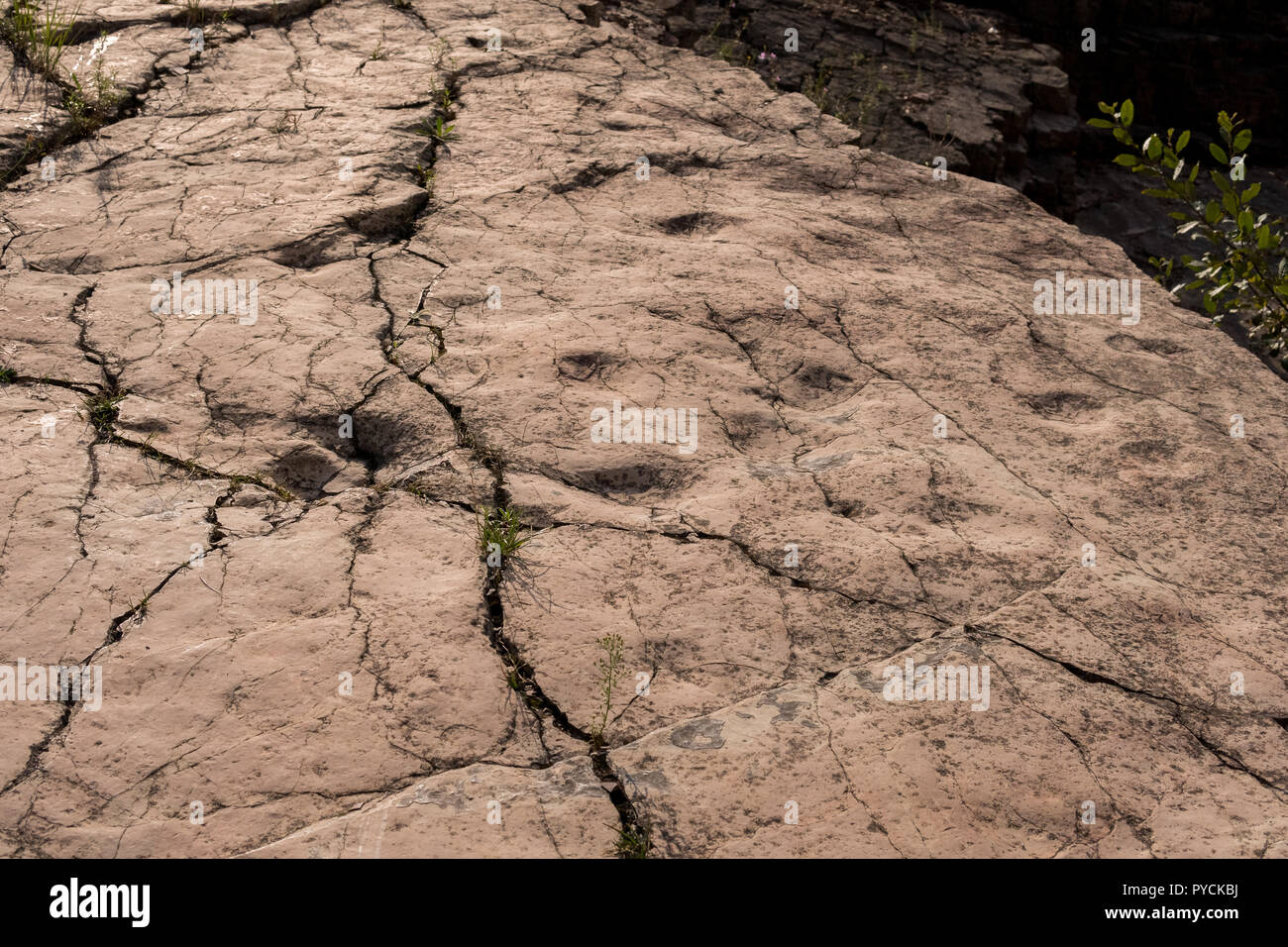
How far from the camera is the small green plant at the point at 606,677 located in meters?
2.32

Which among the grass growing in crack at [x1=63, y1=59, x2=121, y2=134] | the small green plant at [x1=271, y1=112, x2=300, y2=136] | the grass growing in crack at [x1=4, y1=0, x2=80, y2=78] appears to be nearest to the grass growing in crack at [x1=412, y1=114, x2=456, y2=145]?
the small green plant at [x1=271, y1=112, x2=300, y2=136]

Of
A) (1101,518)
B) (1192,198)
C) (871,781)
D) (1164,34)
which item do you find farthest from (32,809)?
(1164,34)

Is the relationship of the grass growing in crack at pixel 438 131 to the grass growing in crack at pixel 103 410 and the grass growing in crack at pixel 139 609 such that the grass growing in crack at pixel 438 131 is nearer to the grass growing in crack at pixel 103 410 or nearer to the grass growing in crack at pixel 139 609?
the grass growing in crack at pixel 103 410

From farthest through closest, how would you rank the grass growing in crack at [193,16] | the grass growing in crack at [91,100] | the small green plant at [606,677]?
1. the grass growing in crack at [193,16]
2. the grass growing in crack at [91,100]
3. the small green plant at [606,677]

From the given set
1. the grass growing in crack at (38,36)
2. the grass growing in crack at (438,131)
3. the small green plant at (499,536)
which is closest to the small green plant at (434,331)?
the small green plant at (499,536)

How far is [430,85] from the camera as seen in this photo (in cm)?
482

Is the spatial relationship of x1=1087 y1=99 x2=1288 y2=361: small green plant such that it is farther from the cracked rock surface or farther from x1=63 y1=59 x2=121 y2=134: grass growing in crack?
x1=63 y1=59 x2=121 y2=134: grass growing in crack

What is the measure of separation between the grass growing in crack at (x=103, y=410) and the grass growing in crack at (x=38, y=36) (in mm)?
2238

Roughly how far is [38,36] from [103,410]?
2.57 m

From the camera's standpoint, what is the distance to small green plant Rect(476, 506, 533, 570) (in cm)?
269

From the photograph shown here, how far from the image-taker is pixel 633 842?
6.82 ft

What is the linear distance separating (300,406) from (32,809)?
4.39ft

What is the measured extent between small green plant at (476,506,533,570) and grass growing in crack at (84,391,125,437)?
1.09 metres

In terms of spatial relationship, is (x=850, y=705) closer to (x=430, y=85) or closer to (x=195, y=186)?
(x=195, y=186)
